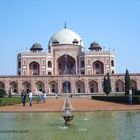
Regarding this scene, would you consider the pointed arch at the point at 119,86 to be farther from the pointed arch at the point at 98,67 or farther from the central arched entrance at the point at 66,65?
the central arched entrance at the point at 66,65

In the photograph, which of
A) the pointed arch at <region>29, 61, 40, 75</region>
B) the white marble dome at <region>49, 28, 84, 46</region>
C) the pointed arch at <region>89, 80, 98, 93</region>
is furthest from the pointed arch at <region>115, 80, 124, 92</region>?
the pointed arch at <region>29, 61, 40, 75</region>

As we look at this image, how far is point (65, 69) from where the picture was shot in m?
65.9

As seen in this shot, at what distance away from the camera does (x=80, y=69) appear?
2436 inches

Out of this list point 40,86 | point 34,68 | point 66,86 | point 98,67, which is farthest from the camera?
point 34,68

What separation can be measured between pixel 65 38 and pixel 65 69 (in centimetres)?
567

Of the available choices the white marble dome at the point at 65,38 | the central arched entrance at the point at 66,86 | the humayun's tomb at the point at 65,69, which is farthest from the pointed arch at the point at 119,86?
the white marble dome at the point at 65,38

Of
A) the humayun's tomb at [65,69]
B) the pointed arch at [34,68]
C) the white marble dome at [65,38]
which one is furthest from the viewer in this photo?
the white marble dome at [65,38]

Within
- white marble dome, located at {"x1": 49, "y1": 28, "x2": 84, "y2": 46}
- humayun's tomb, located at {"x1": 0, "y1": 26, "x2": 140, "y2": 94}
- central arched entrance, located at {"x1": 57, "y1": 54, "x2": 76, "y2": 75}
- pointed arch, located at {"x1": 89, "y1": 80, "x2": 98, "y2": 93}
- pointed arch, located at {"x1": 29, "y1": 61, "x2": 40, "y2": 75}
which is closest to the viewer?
humayun's tomb, located at {"x1": 0, "y1": 26, "x2": 140, "y2": 94}

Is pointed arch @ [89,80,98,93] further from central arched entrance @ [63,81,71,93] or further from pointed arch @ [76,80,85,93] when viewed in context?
central arched entrance @ [63,81,71,93]

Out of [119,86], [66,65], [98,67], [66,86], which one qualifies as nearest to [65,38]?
[66,65]

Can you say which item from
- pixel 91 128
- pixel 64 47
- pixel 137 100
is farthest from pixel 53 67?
pixel 91 128

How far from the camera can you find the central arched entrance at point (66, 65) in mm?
64188

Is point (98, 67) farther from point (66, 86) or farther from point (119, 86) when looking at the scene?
point (66, 86)

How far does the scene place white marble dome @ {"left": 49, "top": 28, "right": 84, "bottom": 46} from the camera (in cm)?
6481
